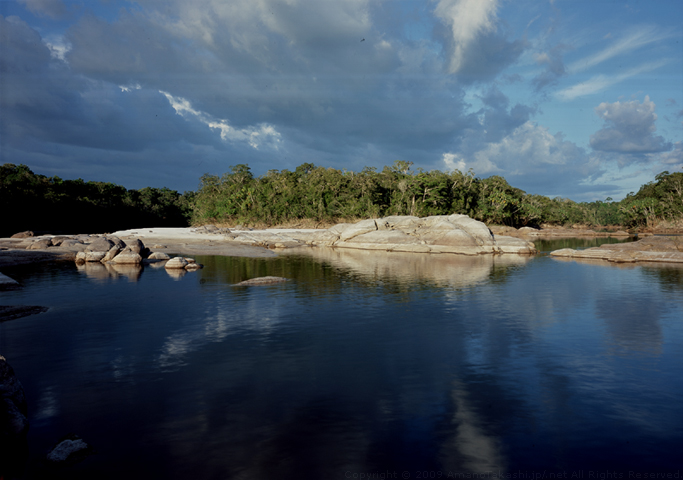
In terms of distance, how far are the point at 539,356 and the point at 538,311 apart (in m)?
6.51

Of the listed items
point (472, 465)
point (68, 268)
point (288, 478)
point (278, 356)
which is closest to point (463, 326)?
point (278, 356)

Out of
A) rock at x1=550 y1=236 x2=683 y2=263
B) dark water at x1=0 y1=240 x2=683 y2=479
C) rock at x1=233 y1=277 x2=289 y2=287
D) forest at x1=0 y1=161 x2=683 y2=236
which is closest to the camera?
dark water at x1=0 y1=240 x2=683 y2=479

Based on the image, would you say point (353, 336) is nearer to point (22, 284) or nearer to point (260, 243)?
point (22, 284)

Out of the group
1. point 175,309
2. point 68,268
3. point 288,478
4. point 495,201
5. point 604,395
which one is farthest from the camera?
point 495,201

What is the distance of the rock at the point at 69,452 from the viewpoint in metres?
6.79

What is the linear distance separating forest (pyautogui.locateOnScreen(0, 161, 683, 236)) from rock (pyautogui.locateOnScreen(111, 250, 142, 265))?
3826 centimetres

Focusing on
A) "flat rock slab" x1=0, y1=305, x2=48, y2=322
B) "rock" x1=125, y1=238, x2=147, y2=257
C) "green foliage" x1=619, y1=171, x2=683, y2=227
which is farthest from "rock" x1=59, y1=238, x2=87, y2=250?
"green foliage" x1=619, y1=171, x2=683, y2=227

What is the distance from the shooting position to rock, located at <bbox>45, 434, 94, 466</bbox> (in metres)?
6.79

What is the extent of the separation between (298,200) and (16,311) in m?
59.3

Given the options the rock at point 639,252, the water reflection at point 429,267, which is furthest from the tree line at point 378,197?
the rock at point 639,252

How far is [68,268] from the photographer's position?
30.5m

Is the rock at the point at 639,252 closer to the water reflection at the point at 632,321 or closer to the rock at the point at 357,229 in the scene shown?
the water reflection at the point at 632,321

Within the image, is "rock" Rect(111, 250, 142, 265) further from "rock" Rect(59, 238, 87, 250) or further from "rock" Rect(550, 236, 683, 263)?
"rock" Rect(550, 236, 683, 263)

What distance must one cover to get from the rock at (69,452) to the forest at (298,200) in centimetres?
6294
